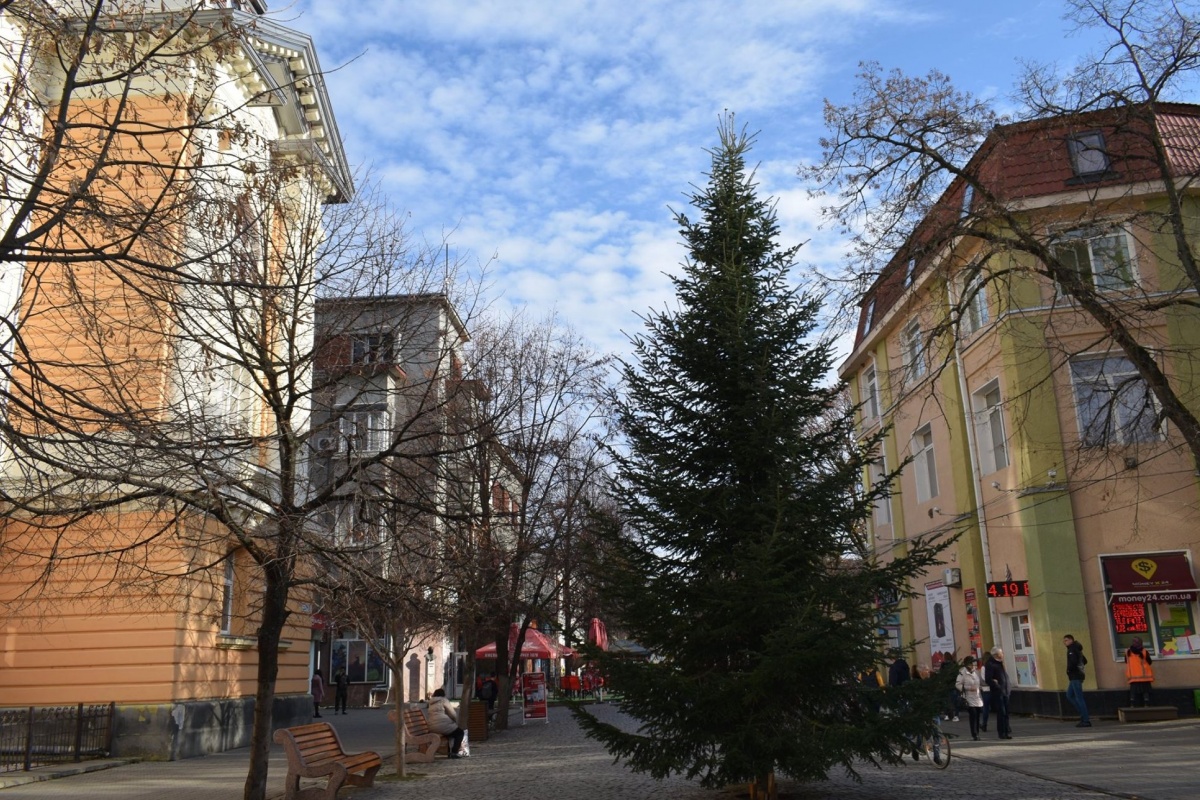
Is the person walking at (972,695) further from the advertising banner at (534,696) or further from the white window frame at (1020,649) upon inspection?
the advertising banner at (534,696)

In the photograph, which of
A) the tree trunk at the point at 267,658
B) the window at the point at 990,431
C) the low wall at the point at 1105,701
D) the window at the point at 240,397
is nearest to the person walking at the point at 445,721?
the window at the point at 240,397

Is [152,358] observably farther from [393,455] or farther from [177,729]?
[177,729]

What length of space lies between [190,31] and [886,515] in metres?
32.2

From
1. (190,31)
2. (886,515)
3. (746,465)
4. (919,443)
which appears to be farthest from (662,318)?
(886,515)

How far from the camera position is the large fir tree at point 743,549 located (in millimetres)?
10727

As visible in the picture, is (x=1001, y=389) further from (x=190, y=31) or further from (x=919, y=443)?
(x=190, y=31)

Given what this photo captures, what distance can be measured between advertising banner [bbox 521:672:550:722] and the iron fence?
14.1 metres

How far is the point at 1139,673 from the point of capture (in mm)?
20469

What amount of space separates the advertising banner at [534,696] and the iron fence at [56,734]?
14.1 m

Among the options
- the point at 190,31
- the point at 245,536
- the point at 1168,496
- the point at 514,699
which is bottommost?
the point at 514,699

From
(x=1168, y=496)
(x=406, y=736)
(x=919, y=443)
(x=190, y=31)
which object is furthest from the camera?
(x=919, y=443)

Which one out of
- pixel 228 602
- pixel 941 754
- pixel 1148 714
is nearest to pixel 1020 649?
pixel 1148 714

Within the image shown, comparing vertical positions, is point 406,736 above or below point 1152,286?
below

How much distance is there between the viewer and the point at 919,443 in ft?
105
